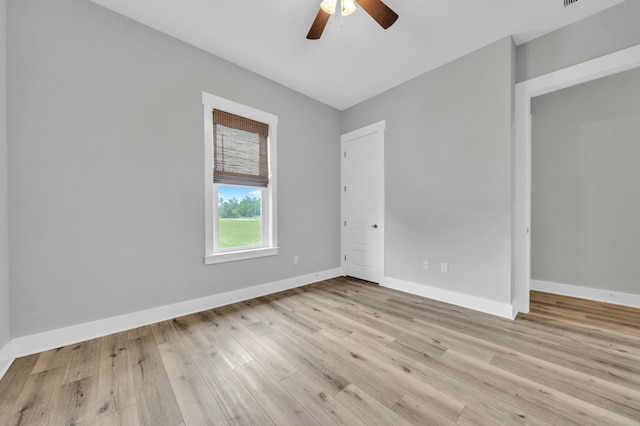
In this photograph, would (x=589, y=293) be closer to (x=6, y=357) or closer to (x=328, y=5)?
(x=328, y=5)

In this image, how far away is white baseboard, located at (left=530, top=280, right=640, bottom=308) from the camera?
271cm

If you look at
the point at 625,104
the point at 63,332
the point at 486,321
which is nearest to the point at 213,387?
the point at 63,332

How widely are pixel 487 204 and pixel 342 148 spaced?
2393mm

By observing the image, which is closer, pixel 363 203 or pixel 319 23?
pixel 319 23

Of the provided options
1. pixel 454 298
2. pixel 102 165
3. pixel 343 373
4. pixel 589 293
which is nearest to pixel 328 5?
pixel 102 165

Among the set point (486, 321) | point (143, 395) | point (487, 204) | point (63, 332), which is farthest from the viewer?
point (487, 204)

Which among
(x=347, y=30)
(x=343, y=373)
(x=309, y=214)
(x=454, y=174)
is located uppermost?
(x=347, y=30)

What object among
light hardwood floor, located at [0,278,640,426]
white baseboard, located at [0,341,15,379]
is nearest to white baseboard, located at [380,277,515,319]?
light hardwood floor, located at [0,278,640,426]

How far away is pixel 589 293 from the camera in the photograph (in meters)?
2.96

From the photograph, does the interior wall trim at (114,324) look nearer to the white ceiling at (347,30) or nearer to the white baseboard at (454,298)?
the white baseboard at (454,298)

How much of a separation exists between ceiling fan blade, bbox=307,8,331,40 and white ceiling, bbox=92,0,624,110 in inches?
7.9

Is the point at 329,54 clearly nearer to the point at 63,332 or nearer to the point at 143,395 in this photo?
Result: the point at 143,395

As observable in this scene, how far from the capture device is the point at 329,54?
2.77 meters

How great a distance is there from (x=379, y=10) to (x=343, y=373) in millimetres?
2736
